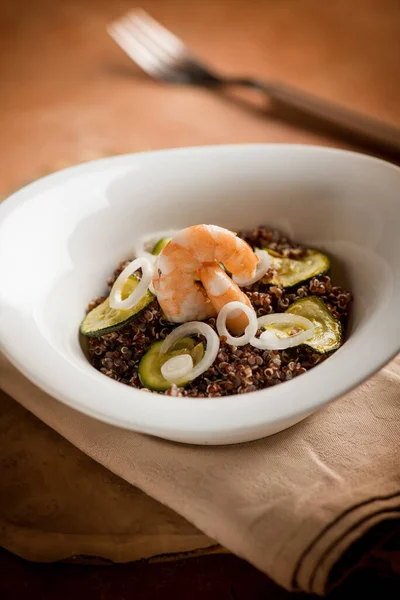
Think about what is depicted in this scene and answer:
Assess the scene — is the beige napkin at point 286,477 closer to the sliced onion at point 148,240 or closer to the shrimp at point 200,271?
the shrimp at point 200,271

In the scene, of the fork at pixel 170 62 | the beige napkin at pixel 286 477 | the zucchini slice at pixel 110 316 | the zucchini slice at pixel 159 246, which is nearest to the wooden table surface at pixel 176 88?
the fork at pixel 170 62

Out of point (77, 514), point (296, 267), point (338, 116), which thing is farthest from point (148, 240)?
point (338, 116)

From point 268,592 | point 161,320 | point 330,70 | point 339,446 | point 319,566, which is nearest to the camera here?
point 319,566

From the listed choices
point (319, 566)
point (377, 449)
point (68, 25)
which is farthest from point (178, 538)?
point (68, 25)

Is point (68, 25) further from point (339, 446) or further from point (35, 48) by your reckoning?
point (339, 446)

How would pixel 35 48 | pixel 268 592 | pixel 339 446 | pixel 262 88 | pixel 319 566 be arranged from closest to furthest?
pixel 319 566, pixel 268 592, pixel 339 446, pixel 262 88, pixel 35 48

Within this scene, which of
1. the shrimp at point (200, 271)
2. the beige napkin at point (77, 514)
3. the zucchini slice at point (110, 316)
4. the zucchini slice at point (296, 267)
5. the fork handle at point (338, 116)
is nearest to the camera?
the beige napkin at point (77, 514)

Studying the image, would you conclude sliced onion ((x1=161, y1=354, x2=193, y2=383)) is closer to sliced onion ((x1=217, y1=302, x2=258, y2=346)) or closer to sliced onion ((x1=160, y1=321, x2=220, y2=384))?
sliced onion ((x1=160, y1=321, x2=220, y2=384))
